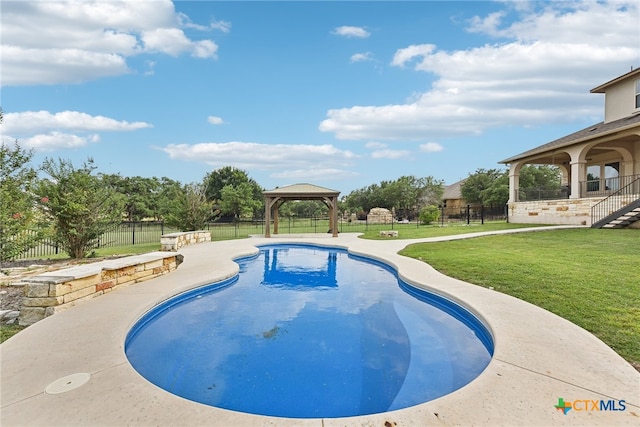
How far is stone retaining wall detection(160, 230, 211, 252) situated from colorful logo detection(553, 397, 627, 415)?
1119 cm

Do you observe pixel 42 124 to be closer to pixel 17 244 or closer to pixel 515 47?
pixel 17 244

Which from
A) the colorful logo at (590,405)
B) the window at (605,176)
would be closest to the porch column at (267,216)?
the colorful logo at (590,405)

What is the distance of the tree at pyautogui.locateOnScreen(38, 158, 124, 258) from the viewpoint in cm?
898

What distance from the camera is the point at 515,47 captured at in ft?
44.2

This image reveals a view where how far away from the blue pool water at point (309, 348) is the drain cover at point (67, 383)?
66cm

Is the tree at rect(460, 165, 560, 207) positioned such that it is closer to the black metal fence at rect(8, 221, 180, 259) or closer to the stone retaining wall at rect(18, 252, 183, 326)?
the black metal fence at rect(8, 221, 180, 259)

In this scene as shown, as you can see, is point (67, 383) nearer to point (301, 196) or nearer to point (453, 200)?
point (301, 196)

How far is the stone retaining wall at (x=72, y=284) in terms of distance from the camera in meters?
4.49

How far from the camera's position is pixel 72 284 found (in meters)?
4.89

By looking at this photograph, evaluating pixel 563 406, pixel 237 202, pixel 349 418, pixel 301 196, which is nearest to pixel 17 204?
pixel 349 418

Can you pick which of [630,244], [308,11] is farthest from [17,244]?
[630,244]

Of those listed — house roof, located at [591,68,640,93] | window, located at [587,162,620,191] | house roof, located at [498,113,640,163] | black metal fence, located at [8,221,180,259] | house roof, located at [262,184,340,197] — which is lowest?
black metal fence, located at [8,221,180,259]

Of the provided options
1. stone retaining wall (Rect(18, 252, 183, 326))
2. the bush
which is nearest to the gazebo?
stone retaining wall (Rect(18, 252, 183, 326))

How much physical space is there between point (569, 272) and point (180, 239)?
12.1 metres
